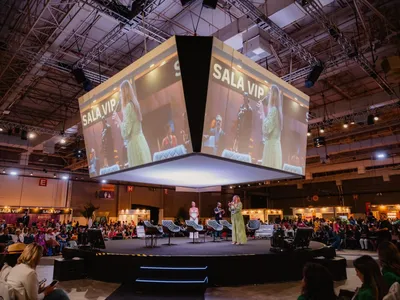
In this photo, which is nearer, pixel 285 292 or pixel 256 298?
pixel 256 298

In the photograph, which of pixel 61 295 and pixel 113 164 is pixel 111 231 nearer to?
pixel 113 164

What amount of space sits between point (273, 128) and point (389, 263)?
5.13 m

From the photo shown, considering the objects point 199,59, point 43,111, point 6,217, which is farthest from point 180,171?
point 6,217

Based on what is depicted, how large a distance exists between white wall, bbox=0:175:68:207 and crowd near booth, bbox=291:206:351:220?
19.9 metres

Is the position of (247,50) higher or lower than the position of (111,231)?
higher

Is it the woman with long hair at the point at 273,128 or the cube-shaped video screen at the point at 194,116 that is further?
the woman with long hair at the point at 273,128

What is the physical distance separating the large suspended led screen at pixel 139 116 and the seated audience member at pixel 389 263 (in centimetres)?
360

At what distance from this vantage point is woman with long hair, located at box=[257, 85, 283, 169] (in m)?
7.39

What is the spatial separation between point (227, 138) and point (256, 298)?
315cm

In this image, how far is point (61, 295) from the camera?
8.63ft

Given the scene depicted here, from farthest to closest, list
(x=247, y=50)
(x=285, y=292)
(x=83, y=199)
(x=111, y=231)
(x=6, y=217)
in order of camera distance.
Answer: (x=83, y=199), (x=6, y=217), (x=111, y=231), (x=247, y=50), (x=285, y=292)

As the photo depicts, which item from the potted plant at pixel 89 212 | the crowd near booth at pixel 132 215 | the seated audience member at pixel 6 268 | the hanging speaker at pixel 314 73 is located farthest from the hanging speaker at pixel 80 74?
the crowd near booth at pixel 132 215

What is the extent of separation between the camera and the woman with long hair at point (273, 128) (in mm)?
7391

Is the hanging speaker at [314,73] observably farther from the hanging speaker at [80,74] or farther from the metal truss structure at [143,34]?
the hanging speaker at [80,74]
